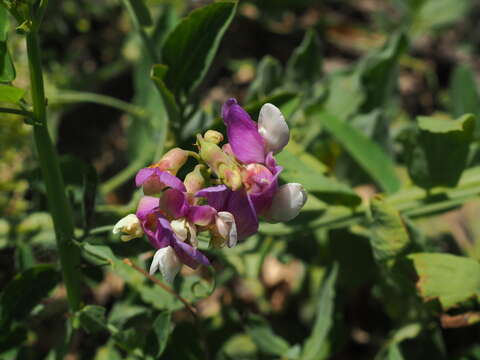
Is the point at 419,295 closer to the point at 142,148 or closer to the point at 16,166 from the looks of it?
the point at 142,148

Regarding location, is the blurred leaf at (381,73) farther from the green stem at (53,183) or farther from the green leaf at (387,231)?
the green stem at (53,183)

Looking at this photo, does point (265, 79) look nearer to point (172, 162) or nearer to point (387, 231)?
point (387, 231)

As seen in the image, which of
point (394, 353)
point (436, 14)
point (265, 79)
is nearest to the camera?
point (394, 353)

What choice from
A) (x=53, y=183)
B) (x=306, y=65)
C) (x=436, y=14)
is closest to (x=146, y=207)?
(x=53, y=183)

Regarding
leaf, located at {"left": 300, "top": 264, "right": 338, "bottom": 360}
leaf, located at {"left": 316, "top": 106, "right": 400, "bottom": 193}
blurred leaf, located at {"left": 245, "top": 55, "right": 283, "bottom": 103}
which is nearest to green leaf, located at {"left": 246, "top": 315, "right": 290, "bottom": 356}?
leaf, located at {"left": 300, "top": 264, "right": 338, "bottom": 360}

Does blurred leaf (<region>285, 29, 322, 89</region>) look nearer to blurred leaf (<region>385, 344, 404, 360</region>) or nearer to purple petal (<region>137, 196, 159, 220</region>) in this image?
blurred leaf (<region>385, 344, 404, 360</region>)

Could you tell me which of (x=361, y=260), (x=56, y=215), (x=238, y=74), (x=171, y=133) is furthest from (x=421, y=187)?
(x=238, y=74)
